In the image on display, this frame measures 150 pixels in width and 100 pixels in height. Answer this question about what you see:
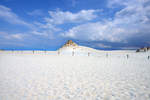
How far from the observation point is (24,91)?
5305 millimetres

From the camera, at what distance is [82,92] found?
17.2 ft

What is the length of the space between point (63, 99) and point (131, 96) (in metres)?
3.32

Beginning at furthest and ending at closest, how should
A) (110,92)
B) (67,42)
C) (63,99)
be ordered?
(67,42) → (110,92) → (63,99)

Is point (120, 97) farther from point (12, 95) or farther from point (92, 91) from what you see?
point (12, 95)

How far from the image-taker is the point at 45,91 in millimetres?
5340

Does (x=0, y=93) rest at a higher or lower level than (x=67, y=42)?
lower

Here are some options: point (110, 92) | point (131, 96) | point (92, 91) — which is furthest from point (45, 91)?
point (131, 96)

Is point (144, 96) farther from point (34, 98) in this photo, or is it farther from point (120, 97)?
point (34, 98)

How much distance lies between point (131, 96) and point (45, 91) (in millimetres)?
4437

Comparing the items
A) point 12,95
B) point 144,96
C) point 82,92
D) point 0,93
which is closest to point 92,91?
point 82,92

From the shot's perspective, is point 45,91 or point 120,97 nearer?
point 120,97

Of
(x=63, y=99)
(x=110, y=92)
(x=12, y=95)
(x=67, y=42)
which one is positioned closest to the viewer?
(x=63, y=99)

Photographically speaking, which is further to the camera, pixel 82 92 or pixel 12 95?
pixel 82 92

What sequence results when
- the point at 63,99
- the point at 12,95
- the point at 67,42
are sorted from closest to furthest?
1. the point at 63,99
2. the point at 12,95
3. the point at 67,42
